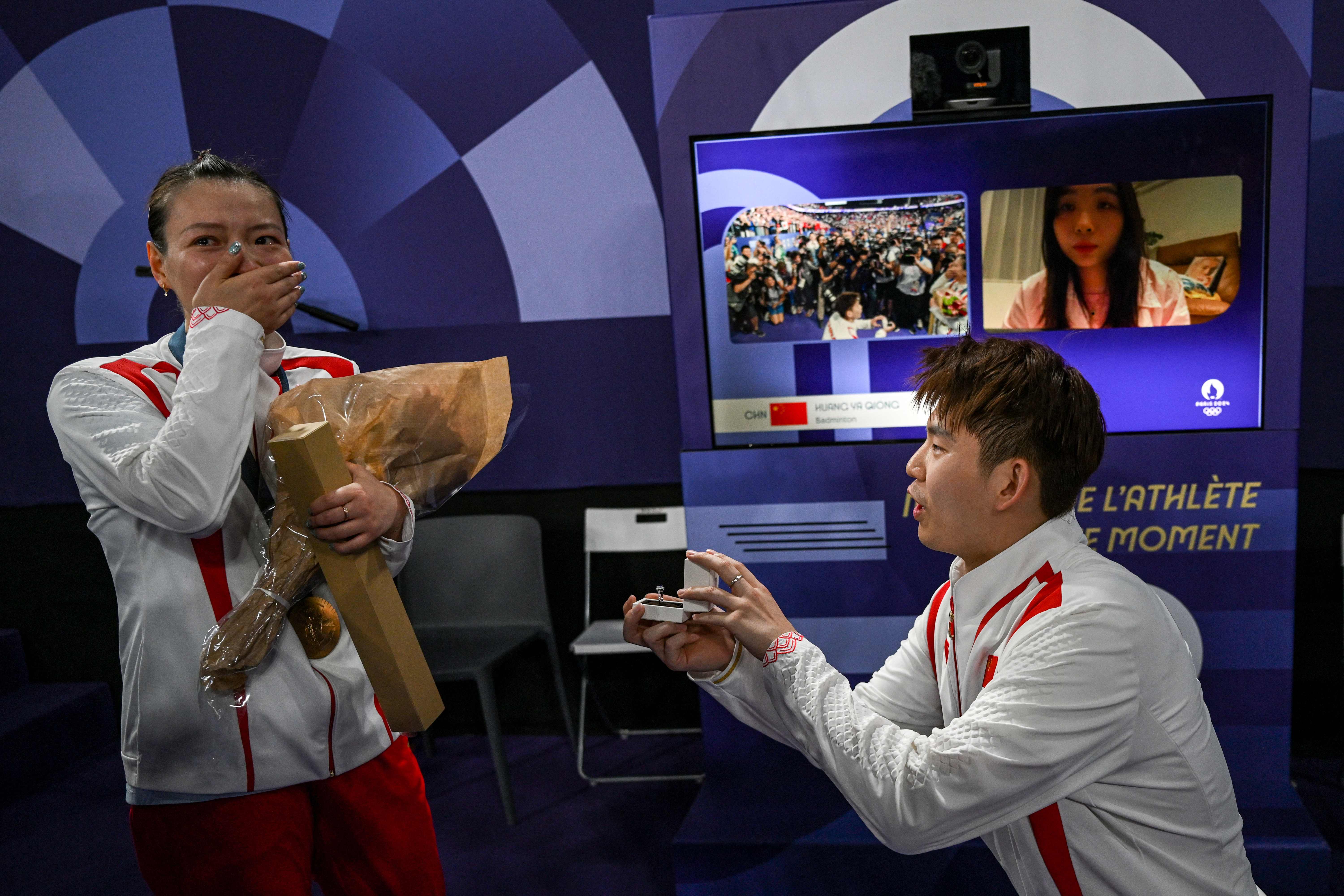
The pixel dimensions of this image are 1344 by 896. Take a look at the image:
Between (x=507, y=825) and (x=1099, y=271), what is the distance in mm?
2757

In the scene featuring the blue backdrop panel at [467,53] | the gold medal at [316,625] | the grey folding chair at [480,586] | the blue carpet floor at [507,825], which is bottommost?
the blue carpet floor at [507,825]

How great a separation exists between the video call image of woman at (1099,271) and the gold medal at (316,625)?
2200 millimetres

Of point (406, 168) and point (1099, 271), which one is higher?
point (406, 168)

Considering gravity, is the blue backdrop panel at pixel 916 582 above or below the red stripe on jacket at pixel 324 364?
below

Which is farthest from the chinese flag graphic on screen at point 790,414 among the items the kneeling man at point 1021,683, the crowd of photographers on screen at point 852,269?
the kneeling man at point 1021,683

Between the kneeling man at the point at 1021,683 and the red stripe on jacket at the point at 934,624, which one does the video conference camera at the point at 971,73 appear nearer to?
the kneeling man at the point at 1021,683

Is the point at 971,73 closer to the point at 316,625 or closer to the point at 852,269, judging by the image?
the point at 852,269

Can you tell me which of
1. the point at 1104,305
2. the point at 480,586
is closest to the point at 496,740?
the point at 480,586

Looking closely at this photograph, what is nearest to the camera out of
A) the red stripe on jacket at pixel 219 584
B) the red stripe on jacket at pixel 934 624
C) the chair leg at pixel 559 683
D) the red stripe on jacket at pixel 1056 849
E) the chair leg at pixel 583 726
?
the red stripe on jacket at pixel 1056 849

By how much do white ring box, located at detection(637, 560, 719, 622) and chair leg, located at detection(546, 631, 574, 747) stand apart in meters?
2.44

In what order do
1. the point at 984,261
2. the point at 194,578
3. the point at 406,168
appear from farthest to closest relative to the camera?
the point at 406,168
the point at 984,261
the point at 194,578

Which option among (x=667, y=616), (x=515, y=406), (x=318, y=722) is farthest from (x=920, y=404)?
(x=318, y=722)

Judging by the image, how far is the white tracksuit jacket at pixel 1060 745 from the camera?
4.16ft

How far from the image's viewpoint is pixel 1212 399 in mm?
2846
